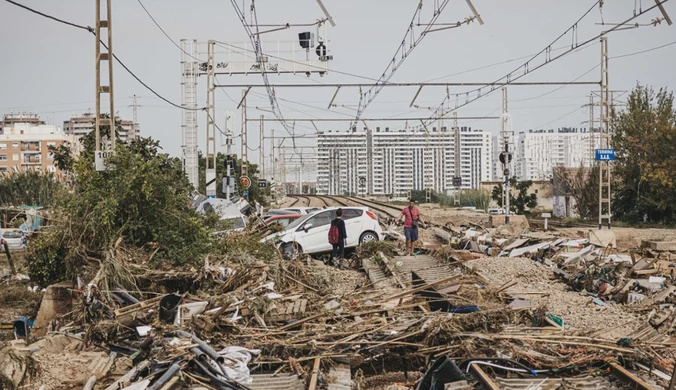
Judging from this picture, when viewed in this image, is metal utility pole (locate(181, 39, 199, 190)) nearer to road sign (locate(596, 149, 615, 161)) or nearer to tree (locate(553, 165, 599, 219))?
road sign (locate(596, 149, 615, 161))

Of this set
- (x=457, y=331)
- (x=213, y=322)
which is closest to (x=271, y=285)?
(x=213, y=322)

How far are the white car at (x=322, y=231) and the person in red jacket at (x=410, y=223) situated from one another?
7.29ft

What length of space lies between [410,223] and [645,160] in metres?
24.9

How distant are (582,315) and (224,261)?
728 centimetres

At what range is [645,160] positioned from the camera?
138 ft

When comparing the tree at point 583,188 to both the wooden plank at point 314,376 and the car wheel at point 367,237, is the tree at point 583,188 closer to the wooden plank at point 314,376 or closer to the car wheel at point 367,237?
the car wheel at point 367,237

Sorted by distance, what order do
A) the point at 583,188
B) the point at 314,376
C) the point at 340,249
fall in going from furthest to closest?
the point at 583,188 → the point at 340,249 → the point at 314,376

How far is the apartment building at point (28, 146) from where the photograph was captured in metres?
126

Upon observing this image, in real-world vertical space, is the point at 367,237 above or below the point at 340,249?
above

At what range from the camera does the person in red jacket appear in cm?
2173

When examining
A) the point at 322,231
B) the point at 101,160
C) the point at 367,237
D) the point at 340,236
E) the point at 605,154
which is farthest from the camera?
the point at 605,154

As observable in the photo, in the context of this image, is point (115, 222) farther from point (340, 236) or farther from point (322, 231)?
Answer: point (322, 231)

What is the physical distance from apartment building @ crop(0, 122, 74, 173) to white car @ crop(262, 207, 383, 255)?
111558 millimetres

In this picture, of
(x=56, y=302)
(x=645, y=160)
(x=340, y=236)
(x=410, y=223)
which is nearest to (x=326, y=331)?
(x=56, y=302)
